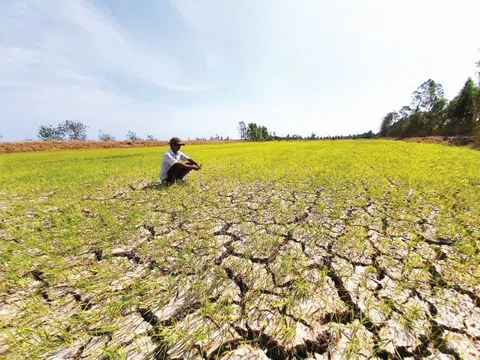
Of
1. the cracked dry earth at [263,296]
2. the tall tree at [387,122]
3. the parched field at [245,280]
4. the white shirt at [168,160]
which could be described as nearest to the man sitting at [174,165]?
the white shirt at [168,160]

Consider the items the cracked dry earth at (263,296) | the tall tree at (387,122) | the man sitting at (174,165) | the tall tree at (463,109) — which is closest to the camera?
the cracked dry earth at (263,296)

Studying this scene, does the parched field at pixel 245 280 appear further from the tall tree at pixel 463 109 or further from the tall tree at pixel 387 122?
the tall tree at pixel 387 122

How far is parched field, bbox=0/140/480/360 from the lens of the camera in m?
1.18

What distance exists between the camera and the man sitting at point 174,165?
4.37 meters

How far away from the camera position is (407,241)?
217 centimetres

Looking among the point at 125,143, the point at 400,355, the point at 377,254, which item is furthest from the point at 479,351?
the point at 125,143

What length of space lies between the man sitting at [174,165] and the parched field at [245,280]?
1413mm

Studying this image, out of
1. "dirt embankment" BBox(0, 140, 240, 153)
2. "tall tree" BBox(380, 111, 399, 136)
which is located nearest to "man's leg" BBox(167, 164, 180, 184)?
"dirt embankment" BBox(0, 140, 240, 153)

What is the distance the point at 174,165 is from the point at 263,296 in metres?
3.66

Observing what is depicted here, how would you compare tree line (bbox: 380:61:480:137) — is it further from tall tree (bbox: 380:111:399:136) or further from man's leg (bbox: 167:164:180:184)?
man's leg (bbox: 167:164:180:184)

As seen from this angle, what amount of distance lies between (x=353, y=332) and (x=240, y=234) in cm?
143

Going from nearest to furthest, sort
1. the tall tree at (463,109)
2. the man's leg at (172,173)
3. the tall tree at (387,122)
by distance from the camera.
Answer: the man's leg at (172,173), the tall tree at (463,109), the tall tree at (387,122)

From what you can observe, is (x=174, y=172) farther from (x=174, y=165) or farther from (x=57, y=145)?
(x=57, y=145)

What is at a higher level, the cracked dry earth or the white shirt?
the white shirt
